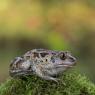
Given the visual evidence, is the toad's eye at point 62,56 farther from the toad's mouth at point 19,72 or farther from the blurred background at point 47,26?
the blurred background at point 47,26

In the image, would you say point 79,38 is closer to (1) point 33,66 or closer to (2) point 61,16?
(2) point 61,16

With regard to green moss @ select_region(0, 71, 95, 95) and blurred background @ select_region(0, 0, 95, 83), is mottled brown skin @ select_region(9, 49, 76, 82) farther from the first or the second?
blurred background @ select_region(0, 0, 95, 83)

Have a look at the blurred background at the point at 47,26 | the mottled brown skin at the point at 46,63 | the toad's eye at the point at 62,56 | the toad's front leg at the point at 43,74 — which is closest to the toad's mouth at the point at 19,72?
the mottled brown skin at the point at 46,63

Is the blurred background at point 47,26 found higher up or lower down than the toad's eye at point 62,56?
higher up

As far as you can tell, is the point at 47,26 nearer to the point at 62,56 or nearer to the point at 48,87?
the point at 62,56

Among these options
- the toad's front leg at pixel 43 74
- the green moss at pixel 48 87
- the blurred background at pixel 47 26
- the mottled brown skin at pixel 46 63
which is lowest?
the green moss at pixel 48 87
